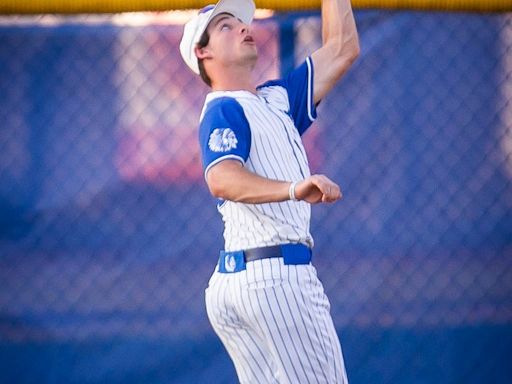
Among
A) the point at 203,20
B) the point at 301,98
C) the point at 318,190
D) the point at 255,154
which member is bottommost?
the point at 318,190

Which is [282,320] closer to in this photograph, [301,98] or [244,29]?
[301,98]

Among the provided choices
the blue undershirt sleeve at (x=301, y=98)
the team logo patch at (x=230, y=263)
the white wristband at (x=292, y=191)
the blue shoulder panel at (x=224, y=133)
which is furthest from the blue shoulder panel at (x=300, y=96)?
the white wristband at (x=292, y=191)

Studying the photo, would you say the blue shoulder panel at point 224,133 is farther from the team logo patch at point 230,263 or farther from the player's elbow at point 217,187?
the team logo patch at point 230,263

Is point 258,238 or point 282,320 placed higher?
point 258,238

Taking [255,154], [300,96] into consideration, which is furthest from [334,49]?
[255,154]

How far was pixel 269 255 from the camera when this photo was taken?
3098 mm

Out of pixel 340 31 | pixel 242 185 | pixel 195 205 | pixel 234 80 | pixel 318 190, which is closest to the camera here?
pixel 318 190

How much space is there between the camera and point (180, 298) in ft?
13.6

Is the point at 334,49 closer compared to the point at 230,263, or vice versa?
the point at 230,263

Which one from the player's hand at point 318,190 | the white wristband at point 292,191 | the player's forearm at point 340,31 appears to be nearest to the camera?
the player's hand at point 318,190

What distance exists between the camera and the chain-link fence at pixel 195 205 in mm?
4137

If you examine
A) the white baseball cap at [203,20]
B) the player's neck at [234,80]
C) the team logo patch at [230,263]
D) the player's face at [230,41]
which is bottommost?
the team logo patch at [230,263]

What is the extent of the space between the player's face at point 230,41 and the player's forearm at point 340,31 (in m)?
0.34

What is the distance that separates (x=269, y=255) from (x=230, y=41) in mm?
711
